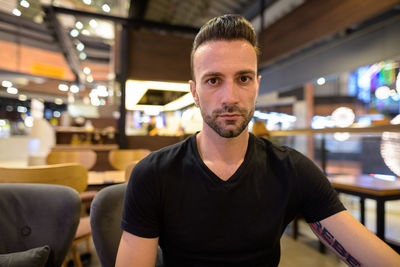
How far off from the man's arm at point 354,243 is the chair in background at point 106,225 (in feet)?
2.38

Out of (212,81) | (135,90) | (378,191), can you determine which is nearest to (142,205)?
(212,81)

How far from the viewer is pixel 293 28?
4117 mm

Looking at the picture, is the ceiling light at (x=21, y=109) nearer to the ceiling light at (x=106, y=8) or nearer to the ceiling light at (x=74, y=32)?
the ceiling light at (x=74, y=32)

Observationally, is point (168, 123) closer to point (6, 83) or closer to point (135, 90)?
point (135, 90)

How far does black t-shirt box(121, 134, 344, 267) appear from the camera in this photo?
36.3 inches

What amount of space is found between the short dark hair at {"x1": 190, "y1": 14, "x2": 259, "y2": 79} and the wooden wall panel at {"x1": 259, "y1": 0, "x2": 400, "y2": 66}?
2649 millimetres

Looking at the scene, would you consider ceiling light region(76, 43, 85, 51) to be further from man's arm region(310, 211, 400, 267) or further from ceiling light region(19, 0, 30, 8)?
man's arm region(310, 211, 400, 267)

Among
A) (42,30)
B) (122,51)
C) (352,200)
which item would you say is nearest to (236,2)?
(122,51)

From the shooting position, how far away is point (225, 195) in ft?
3.07

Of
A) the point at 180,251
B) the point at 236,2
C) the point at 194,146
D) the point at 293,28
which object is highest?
the point at 236,2

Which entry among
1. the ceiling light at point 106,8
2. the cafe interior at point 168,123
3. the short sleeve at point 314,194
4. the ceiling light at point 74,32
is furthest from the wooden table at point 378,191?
the ceiling light at point 74,32

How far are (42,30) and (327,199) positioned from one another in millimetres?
11166

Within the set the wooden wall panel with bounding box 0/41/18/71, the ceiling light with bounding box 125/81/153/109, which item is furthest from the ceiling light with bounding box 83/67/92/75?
the ceiling light with bounding box 125/81/153/109

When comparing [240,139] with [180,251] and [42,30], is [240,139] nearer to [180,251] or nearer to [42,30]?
[180,251]
